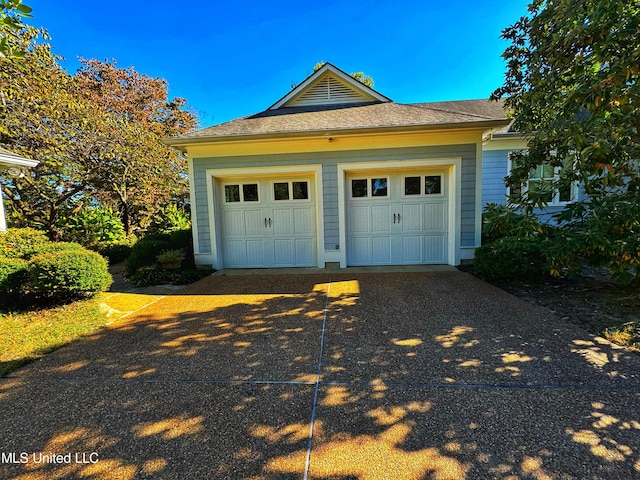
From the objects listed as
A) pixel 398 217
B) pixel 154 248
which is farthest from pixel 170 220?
pixel 398 217

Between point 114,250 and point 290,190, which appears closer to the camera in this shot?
point 290,190

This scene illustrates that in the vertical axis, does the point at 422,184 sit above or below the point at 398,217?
above

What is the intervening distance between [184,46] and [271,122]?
5725 mm

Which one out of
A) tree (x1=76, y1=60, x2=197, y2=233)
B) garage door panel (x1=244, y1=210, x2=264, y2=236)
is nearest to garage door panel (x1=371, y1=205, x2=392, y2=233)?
garage door panel (x1=244, y1=210, x2=264, y2=236)

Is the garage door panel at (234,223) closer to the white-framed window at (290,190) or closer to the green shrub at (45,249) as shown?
the white-framed window at (290,190)

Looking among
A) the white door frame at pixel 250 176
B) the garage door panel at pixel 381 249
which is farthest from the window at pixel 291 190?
the garage door panel at pixel 381 249

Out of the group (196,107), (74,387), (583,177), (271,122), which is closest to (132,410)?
(74,387)

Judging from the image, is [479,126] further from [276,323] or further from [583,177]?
[276,323]

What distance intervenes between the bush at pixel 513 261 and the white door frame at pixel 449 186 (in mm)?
1200

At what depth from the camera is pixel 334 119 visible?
22.2ft

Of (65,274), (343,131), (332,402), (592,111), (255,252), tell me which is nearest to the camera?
(332,402)

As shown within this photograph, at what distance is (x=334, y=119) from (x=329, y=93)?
1.67 metres

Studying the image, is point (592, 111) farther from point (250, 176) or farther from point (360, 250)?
point (250, 176)

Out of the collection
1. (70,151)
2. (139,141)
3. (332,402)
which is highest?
(139,141)
